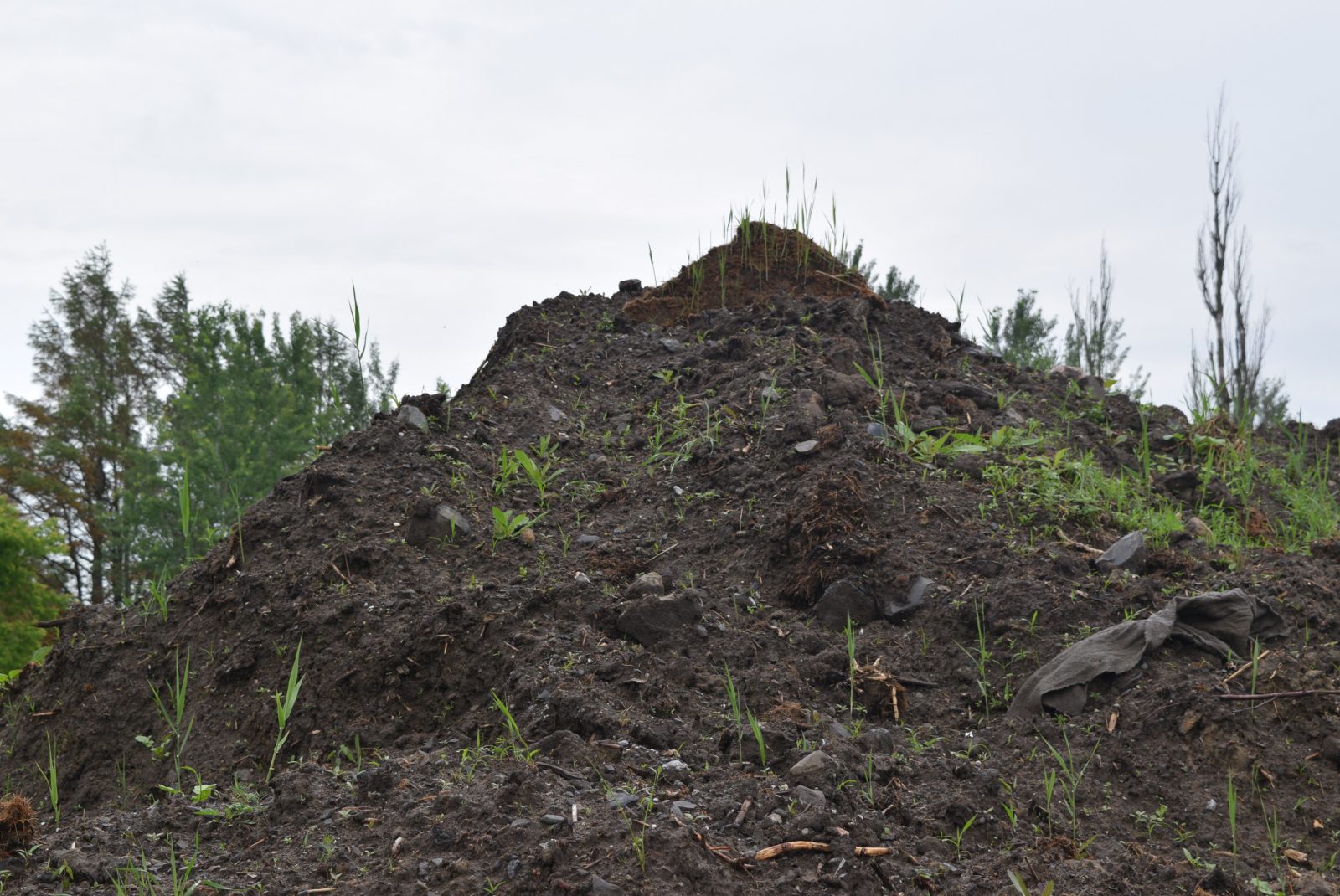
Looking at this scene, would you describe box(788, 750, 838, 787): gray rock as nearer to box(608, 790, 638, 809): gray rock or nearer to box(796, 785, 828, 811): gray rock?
box(796, 785, 828, 811): gray rock

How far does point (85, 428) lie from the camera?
21875 mm

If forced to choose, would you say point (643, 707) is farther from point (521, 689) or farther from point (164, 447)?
point (164, 447)

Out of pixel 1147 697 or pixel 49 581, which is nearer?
pixel 1147 697

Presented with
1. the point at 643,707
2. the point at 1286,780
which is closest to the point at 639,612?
the point at 643,707

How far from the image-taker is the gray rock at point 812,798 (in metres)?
2.41

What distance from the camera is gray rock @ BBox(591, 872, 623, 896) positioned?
2.05m

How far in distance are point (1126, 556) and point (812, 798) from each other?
1.89m

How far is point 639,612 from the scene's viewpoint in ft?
10.8

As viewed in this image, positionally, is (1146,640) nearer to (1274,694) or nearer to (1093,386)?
(1274,694)

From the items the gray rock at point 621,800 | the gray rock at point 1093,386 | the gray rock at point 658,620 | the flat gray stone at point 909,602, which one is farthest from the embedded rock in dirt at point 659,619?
the gray rock at point 1093,386

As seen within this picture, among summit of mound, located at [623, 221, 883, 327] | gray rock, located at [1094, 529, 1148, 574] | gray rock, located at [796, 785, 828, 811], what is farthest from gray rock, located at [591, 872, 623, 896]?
summit of mound, located at [623, 221, 883, 327]

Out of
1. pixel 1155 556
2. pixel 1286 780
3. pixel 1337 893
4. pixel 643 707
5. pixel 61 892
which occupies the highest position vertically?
pixel 1155 556

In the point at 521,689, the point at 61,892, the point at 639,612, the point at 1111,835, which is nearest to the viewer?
the point at 61,892

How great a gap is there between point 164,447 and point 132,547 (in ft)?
7.02
